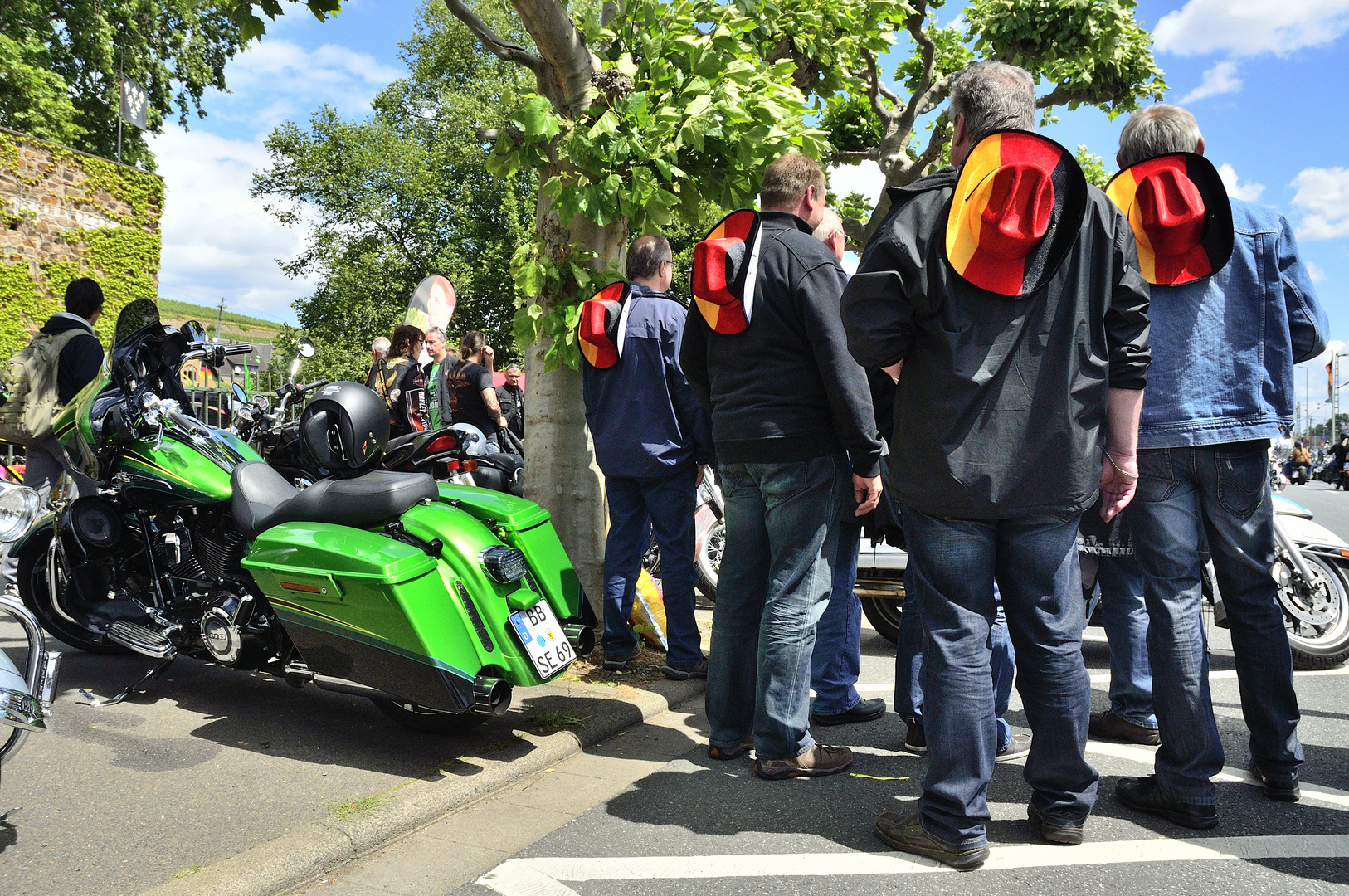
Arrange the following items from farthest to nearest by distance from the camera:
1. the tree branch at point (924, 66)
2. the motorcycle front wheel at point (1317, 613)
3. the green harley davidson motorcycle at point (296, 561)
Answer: the tree branch at point (924, 66) < the motorcycle front wheel at point (1317, 613) < the green harley davidson motorcycle at point (296, 561)

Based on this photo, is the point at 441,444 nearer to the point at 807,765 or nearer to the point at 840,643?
the point at 840,643

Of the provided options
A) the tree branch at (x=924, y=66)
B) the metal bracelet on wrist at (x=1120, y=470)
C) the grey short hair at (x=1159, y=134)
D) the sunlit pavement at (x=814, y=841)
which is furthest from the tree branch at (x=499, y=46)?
the tree branch at (x=924, y=66)

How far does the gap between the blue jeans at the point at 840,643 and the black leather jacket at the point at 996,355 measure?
4.05 feet

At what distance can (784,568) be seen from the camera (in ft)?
11.1

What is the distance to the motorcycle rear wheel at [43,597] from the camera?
457cm

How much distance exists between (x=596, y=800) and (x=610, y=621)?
1553 mm

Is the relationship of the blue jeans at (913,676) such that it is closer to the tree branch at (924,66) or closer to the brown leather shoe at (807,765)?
the brown leather shoe at (807,765)

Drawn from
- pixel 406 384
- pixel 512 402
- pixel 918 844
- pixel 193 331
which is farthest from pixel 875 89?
pixel 918 844

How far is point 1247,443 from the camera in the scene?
307 cm

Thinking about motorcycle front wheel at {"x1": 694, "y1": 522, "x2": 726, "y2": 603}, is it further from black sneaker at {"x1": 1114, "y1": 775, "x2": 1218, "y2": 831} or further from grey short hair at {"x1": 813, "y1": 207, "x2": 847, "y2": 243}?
black sneaker at {"x1": 1114, "y1": 775, "x2": 1218, "y2": 831}

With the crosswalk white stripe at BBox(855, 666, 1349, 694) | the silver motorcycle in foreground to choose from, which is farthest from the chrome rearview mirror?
the crosswalk white stripe at BBox(855, 666, 1349, 694)

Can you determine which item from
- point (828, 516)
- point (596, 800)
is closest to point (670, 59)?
point (828, 516)

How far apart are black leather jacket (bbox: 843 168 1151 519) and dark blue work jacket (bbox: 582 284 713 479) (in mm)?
1861

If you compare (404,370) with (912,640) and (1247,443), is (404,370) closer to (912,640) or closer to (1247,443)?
(912,640)
